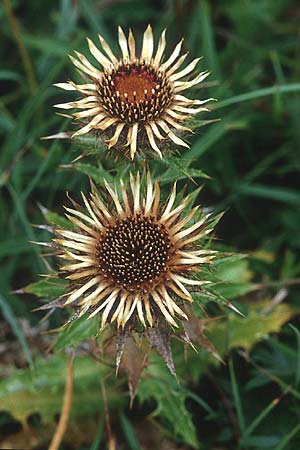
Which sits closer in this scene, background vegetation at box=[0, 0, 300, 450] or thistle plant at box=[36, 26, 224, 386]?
thistle plant at box=[36, 26, 224, 386]

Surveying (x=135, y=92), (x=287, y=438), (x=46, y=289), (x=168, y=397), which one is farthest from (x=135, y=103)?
(x=287, y=438)

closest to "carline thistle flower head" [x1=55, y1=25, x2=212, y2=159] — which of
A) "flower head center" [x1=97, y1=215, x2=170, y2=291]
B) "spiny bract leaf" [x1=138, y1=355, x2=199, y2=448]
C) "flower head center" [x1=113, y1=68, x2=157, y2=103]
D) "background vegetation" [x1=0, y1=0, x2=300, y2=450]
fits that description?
"flower head center" [x1=113, y1=68, x2=157, y2=103]

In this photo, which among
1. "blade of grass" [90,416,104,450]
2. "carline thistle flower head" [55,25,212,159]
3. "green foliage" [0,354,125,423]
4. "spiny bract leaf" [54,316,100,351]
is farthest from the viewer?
"green foliage" [0,354,125,423]

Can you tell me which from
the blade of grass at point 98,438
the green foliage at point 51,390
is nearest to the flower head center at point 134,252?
the green foliage at point 51,390

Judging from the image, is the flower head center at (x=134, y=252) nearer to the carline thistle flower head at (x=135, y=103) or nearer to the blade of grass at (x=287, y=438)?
the carline thistle flower head at (x=135, y=103)

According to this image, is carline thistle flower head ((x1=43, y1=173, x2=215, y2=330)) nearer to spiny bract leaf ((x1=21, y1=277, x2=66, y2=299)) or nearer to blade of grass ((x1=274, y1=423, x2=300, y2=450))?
spiny bract leaf ((x1=21, y1=277, x2=66, y2=299))

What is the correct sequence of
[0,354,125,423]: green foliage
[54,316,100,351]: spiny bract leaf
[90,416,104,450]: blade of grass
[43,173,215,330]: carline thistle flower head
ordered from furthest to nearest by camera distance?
[0,354,125,423]: green foliage
[90,416,104,450]: blade of grass
[54,316,100,351]: spiny bract leaf
[43,173,215,330]: carline thistle flower head
